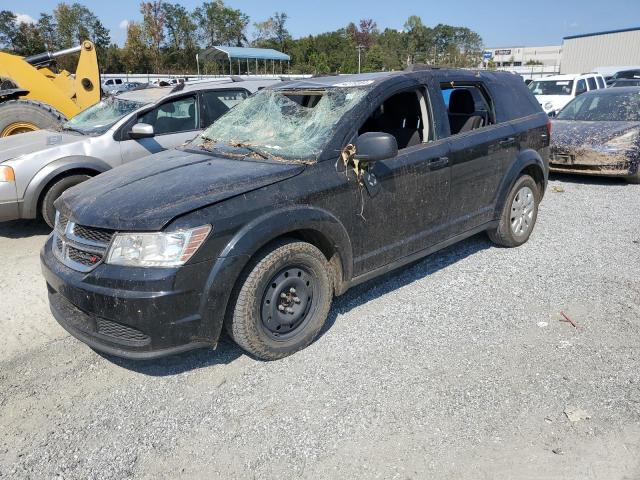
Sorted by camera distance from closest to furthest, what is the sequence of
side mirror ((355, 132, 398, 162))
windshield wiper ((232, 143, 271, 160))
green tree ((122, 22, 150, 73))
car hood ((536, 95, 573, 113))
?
side mirror ((355, 132, 398, 162))
windshield wiper ((232, 143, 271, 160))
car hood ((536, 95, 573, 113))
green tree ((122, 22, 150, 73))

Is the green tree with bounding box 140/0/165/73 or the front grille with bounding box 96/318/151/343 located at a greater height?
the green tree with bounding box 140/0/165/73

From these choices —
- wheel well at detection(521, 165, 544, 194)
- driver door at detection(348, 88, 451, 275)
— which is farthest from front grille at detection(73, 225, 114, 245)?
wheel well at detection(521, 165, 544, 194)

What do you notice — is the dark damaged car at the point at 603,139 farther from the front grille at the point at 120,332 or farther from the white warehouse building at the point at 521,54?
the white warehouse building at the point at 521,54

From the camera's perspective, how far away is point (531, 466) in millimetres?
2525

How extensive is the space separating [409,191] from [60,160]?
4285mm

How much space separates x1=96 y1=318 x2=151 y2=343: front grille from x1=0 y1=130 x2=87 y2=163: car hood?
3.96 meters

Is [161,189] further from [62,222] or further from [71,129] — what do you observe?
[71,129]

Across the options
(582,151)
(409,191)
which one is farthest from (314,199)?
(582,151)

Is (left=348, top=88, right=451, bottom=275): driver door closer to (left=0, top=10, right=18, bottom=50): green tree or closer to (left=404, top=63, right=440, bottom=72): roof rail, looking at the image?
(left=404, top=63, right=440, bottom=72): roof rail

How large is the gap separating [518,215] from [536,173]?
1.72ft

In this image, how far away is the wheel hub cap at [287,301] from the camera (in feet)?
10.9

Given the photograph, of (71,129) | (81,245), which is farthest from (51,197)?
(81,245)

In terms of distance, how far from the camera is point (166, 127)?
686cm

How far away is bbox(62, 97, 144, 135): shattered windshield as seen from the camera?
21.8 feet
